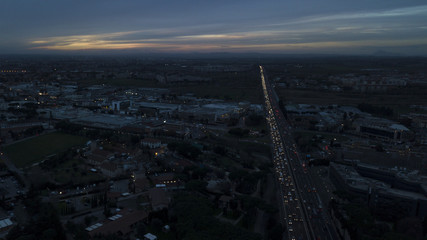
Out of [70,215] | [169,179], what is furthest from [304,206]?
[70,215]

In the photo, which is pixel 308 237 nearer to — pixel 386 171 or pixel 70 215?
pixel 386 171

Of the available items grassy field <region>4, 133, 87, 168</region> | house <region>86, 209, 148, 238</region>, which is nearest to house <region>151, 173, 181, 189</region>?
house <region>86, 209, 148, 238</region>

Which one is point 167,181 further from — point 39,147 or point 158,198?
point 39,147

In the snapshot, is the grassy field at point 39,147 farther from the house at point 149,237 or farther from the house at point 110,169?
the house at point 149,237

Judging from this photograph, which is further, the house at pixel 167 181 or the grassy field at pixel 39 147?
the grassy field at pixel 39 147

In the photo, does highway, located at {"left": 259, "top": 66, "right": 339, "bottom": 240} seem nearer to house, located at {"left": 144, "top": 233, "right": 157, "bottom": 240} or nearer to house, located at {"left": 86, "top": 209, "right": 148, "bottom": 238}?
house, located at {"left": 144, "top": 233, "right": 157, "bottom": 240}

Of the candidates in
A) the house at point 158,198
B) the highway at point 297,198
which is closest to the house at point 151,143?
the house at point 158,198
